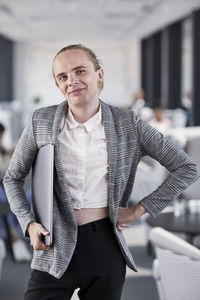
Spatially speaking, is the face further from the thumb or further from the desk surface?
the desk surface

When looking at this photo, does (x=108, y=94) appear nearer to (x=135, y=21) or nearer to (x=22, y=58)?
(x=22, y=58)

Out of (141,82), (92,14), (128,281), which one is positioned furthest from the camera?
(141,82)

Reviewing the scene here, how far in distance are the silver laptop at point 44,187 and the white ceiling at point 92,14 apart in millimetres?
7037

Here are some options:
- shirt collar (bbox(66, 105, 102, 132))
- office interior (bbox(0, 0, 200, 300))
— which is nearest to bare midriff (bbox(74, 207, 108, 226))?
shirt collar (bbox(66, 105, 102, 132))

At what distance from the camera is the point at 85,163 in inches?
58.8

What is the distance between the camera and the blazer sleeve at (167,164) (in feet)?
5.02

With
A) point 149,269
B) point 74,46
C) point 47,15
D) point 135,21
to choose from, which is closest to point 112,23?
point 135,21

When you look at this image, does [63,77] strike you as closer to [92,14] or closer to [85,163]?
[85,163]

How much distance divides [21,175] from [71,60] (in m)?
0.39

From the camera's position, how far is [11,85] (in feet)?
61.6

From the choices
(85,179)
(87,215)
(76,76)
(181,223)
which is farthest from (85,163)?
(181,223)

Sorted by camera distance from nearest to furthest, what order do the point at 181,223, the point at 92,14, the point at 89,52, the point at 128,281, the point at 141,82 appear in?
the point at 89,52 < the point at 181,223 < the point at 128,281 < the point at 92,14 < the point at 141,82

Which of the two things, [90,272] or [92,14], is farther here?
[92,14]

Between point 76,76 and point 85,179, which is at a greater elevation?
point 76,76
